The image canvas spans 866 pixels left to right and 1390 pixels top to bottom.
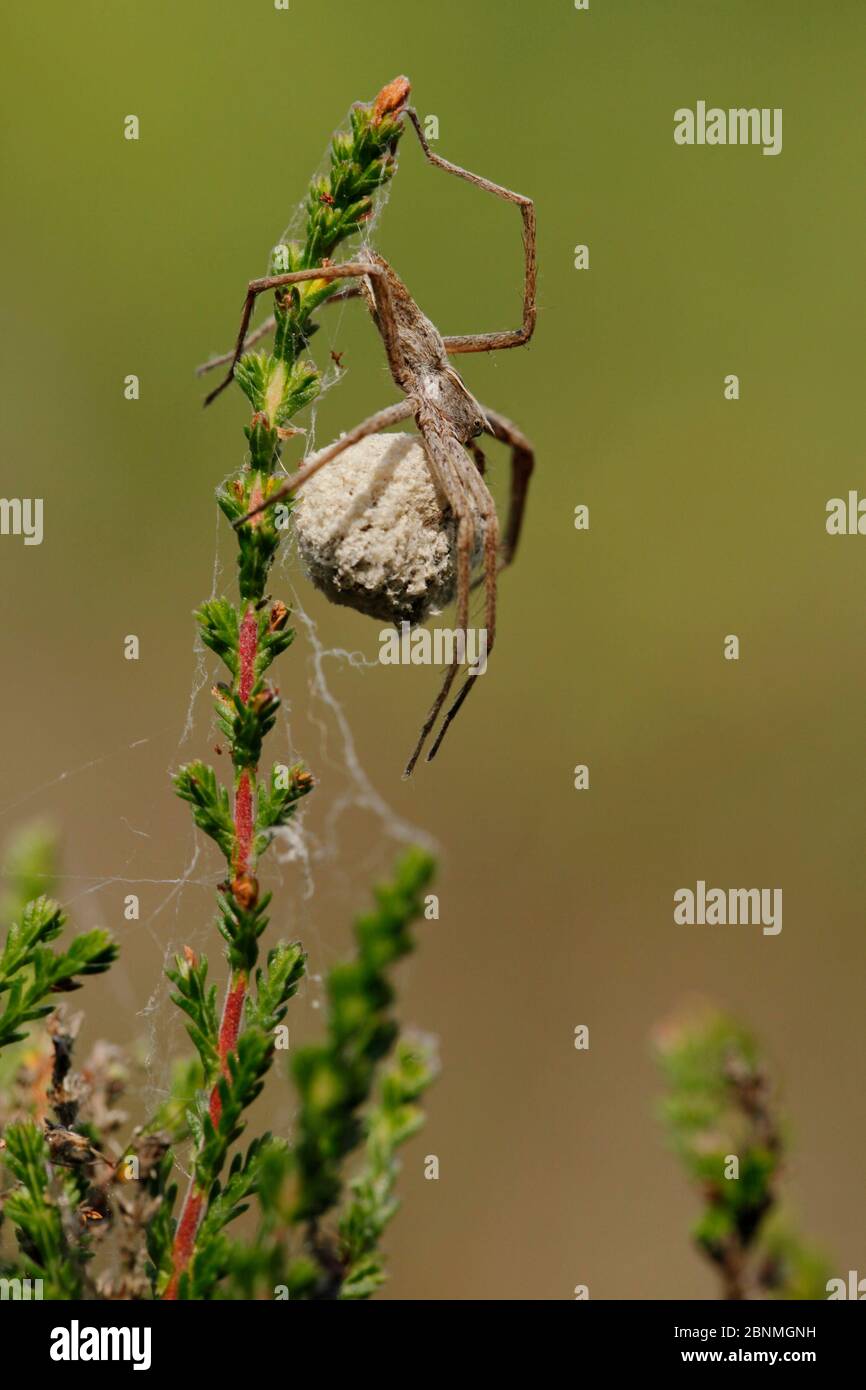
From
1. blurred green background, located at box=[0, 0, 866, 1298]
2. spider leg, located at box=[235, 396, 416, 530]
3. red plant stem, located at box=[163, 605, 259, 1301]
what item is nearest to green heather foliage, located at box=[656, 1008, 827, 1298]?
red plant stem, located at box=[163, 605, 259, 1301]

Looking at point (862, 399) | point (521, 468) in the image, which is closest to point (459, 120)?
point (862, 399)

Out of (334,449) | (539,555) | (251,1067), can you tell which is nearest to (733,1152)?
(251,1067)

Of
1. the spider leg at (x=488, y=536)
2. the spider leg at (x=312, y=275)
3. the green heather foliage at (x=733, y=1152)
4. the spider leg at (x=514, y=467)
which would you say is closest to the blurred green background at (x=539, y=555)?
the spider leg at (x=488, y=536)

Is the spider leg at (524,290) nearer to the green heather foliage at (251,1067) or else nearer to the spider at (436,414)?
the spider at (436,414)

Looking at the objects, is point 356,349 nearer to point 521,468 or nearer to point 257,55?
point 257,55

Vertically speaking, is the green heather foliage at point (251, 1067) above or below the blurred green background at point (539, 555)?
below

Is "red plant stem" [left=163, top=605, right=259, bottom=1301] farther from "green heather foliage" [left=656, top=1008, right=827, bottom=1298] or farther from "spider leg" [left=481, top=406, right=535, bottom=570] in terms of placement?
"spider leg" [left=481, top=406, right=535, bottom=570]
